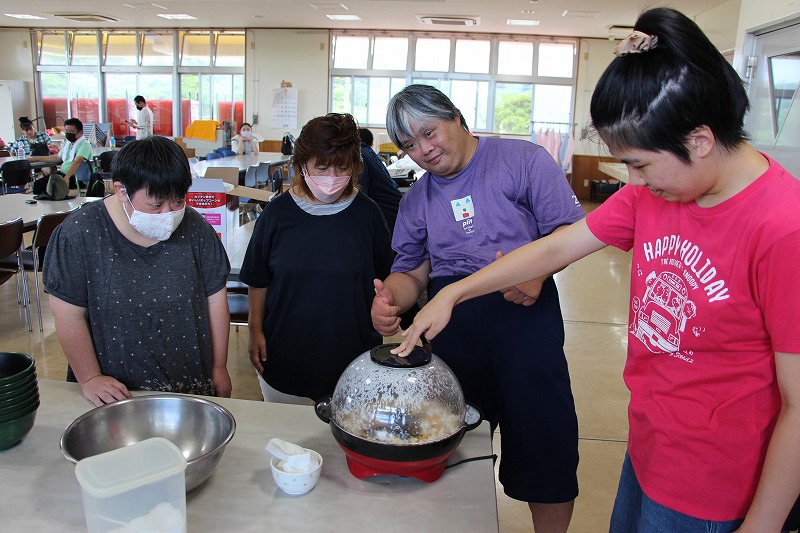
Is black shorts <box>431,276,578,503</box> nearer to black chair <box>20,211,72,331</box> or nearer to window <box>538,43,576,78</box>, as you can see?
black chair <box>20,211,72,331</box>

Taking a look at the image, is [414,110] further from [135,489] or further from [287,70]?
[287,70]

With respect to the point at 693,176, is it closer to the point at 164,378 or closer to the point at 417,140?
the point at 417,140

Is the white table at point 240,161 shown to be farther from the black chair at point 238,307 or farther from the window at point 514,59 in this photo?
the window at point 514,59

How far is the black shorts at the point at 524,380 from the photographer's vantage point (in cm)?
169

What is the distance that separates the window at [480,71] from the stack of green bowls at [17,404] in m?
12.6

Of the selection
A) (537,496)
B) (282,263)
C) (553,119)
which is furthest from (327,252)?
(553,119)

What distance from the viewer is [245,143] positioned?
950cm

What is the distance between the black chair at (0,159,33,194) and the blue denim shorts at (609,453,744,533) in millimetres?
7729

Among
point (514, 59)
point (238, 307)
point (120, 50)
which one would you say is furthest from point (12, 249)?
point (120, 50)

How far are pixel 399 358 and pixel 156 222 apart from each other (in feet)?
2.45

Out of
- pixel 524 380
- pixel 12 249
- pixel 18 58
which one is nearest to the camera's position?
pixel 524 380

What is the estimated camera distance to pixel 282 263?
1.98m

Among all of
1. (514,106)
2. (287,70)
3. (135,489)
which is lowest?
(135,489)

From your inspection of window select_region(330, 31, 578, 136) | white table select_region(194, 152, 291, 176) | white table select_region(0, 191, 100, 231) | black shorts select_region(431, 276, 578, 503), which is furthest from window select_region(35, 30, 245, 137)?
black shorts select_region(431, 276, 578, 503)
